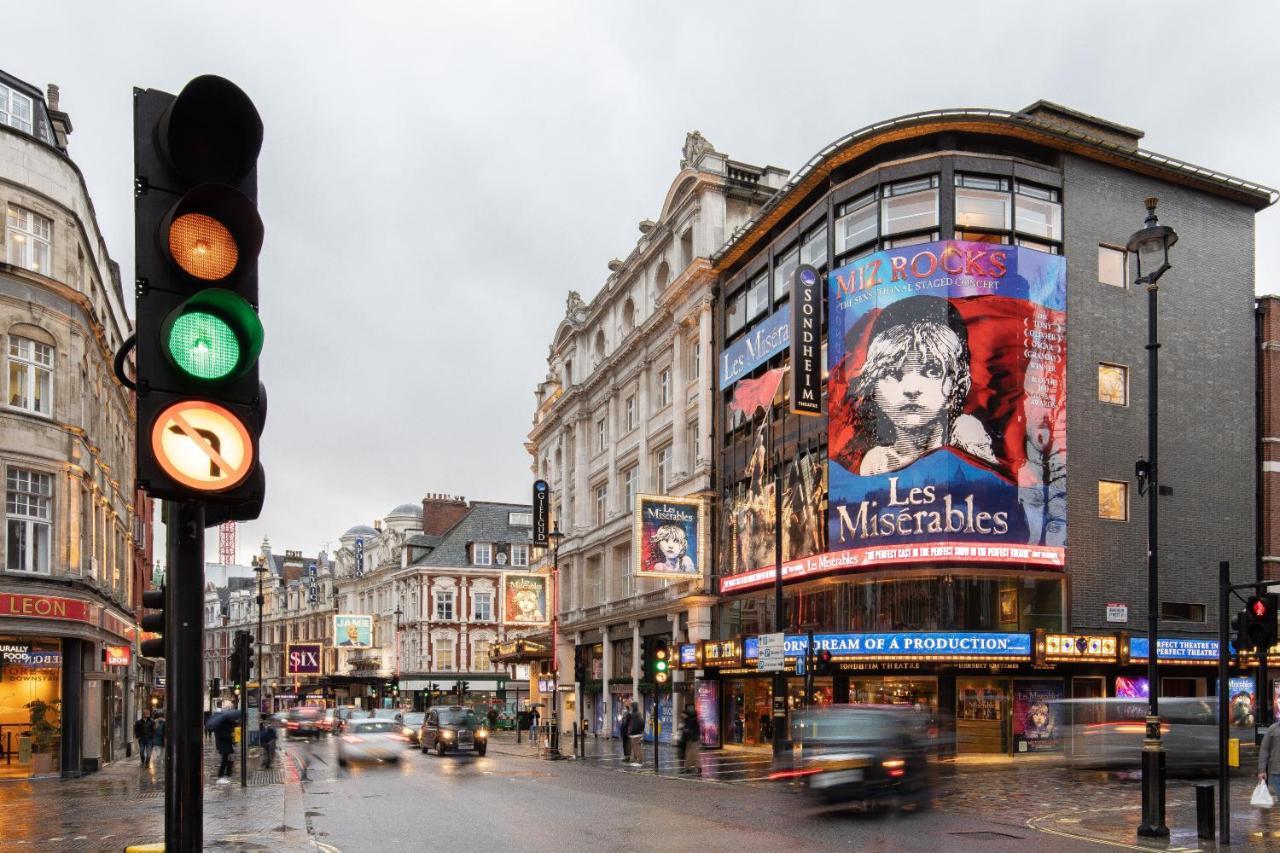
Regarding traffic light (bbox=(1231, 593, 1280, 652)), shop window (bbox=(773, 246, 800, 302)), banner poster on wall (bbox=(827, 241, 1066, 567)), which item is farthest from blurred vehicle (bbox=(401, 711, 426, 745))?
traffic light (bbox=(1231, 593, 1280, 652))

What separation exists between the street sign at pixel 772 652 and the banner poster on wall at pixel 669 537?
1232 cm

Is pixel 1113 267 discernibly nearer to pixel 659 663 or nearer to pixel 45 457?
pixel 659 663

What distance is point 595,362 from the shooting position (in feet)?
187

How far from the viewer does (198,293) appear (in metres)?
3.08

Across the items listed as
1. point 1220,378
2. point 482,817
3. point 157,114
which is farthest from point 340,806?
point 1220,378

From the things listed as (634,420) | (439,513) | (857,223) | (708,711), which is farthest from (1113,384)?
(439,513)

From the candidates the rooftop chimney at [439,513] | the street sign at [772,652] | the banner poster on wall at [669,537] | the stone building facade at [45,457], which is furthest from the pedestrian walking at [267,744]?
the rooftop chimney at [439,513]

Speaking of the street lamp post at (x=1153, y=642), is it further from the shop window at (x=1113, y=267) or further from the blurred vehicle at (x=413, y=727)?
the blurred vehicle at (x=413, y=727)

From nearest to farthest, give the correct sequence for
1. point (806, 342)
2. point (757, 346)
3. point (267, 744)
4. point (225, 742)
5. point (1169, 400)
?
1. point (225, 742)
2. point (267, 744)
3. point (806, 342)
4. point (1169, 400)
5. point (757, 346)

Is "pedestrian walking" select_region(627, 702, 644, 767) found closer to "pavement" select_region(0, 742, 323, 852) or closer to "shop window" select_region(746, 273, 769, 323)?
"pavement" select_region(0, 742, 323, 852)

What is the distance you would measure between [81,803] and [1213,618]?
30.4 meters

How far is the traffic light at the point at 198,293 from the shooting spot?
9.96ft

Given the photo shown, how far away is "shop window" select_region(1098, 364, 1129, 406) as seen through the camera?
34.0 meters

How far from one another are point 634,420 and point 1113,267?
2216cm
